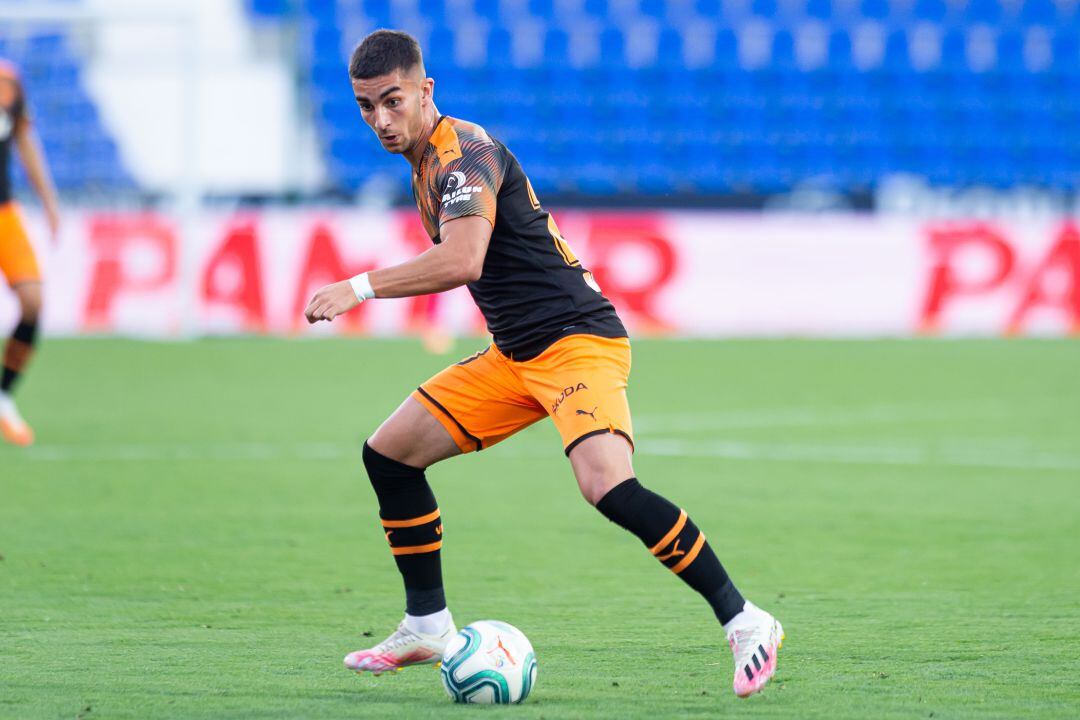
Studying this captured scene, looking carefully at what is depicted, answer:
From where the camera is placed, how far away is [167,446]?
10.4m

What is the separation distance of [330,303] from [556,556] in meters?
2.85

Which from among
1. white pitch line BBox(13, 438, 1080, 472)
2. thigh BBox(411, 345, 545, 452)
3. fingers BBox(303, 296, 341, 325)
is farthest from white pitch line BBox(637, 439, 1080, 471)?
fingers BBox(303, 296, 341, 325)

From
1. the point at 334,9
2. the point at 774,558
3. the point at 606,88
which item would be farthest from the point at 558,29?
the point at 774,558

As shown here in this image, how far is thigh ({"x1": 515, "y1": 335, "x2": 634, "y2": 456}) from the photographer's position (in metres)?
4.84

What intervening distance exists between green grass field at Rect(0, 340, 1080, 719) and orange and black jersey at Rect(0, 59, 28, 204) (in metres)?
1.73

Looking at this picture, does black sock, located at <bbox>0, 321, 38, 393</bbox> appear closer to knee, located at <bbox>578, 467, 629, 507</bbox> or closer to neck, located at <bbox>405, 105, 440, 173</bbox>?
neck, located at <bbox>405, 105, 440, 173</bbox>

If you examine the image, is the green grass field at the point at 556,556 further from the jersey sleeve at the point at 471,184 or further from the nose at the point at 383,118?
the nose at the point at 383,118

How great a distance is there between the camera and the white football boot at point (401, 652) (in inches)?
194

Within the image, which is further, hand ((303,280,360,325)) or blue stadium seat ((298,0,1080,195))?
blue stadium seat ((298,0,1080,195))

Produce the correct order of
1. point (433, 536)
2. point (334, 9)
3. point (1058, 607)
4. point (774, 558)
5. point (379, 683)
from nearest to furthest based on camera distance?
point (379, 683) → point (433, 536) → point (1058, 607) → point (774, 558) → point (334, 9)

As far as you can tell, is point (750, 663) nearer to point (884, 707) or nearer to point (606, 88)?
point (884, 707)

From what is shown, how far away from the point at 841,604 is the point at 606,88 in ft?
61.4

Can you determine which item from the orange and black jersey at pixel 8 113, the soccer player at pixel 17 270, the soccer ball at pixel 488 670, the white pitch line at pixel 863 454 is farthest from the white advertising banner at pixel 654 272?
the soccer ball at pixel 488 670

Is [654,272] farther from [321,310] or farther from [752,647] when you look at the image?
[321,310]
